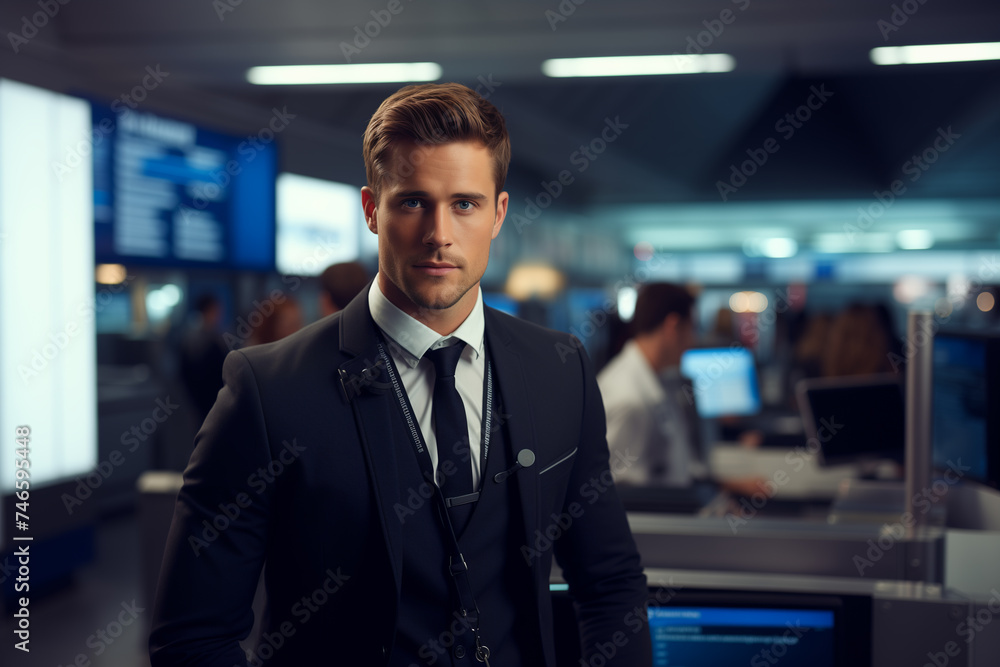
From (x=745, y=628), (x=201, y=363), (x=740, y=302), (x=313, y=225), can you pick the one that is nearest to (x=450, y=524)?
(x=745, y=628)

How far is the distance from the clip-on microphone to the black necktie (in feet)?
0.14

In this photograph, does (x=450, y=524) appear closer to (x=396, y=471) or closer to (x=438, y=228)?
(x=396, y=471)

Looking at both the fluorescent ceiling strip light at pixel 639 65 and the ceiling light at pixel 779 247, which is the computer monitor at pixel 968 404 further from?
the ceiling light at pixel 779 247

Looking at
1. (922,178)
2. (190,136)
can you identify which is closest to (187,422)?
(190,136)

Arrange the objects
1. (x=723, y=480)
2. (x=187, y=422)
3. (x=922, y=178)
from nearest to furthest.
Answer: (x=723, y=480), (x=187, y=422), (x=922, y=178)

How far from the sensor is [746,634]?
5.03 ft

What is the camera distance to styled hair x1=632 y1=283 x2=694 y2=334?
11.4 ft

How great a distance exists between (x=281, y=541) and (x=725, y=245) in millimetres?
23166

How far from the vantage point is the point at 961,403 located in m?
1.97

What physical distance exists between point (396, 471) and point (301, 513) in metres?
0.15

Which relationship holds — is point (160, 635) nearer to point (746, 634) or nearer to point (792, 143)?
point (746, 634)

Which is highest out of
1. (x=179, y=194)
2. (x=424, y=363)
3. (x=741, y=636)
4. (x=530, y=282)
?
(x=179, y=194)

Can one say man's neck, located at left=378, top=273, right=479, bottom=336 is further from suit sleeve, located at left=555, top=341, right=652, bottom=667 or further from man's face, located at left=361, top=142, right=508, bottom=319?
suit sleeve, located at left=555, top=341, right=652, bottom=667

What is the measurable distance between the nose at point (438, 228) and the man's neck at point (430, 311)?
11 cm
